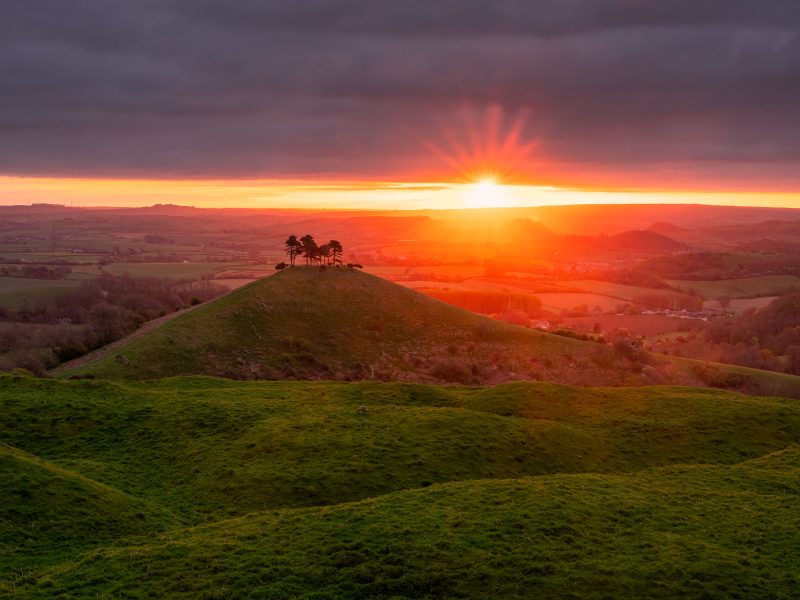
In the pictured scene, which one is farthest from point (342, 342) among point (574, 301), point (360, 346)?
point (574, 301)

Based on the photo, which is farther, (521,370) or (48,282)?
(48,282)

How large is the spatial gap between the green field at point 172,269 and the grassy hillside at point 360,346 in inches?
3397

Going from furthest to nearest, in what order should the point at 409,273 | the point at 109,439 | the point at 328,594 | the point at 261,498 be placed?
the point at 409,273
the point at 109,439
the point at 261,498
the point at 328,594

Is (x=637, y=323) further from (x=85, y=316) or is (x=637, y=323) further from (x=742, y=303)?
(x=85, y=316)

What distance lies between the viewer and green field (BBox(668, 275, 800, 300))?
6629 inches

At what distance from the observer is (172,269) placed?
177m

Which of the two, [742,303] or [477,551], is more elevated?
[742,303]

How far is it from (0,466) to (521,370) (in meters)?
62.2

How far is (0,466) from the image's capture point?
26484 millimetres

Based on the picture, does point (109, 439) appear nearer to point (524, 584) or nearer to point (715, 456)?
point (524, 584)

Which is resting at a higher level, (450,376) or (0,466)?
(0,466)

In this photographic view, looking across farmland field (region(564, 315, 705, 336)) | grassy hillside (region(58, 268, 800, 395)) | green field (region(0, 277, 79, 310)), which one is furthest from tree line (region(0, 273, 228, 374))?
farmland field (region(564, 315, 705, 336))

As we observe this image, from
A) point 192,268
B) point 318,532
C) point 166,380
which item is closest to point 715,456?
point 318,532

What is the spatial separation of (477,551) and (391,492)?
27.1 ft
